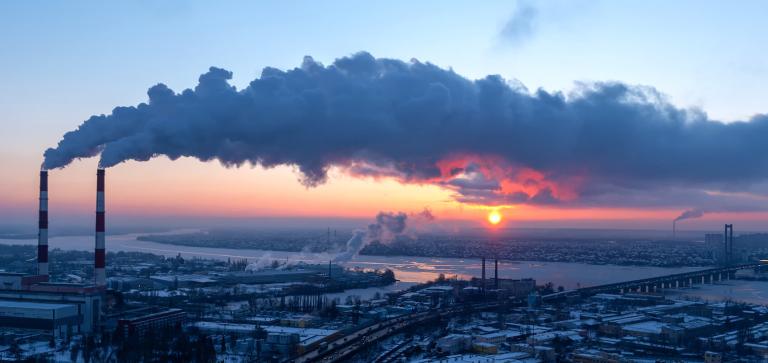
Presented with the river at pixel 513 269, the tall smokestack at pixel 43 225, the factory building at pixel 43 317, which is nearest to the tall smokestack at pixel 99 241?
the factory building at pixel 43 317

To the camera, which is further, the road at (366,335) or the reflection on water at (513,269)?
the reflection on water at (513,269)

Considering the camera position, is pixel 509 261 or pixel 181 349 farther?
pixel 509 261

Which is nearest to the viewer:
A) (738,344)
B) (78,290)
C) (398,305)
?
(738,344)

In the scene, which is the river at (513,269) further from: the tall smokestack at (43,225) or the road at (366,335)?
the tall smokestack at (43,225)

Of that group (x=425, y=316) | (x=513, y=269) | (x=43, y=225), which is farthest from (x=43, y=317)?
(x=513, y=269)

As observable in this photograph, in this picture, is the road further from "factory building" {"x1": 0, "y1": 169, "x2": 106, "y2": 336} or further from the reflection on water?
the reflection on water

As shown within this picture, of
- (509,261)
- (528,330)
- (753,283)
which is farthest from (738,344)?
(509,261)

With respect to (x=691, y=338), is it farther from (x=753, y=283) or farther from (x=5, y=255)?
(x=5, y=255)

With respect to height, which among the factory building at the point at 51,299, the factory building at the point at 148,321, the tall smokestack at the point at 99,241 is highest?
the tall smokestack at the point at 99,241
